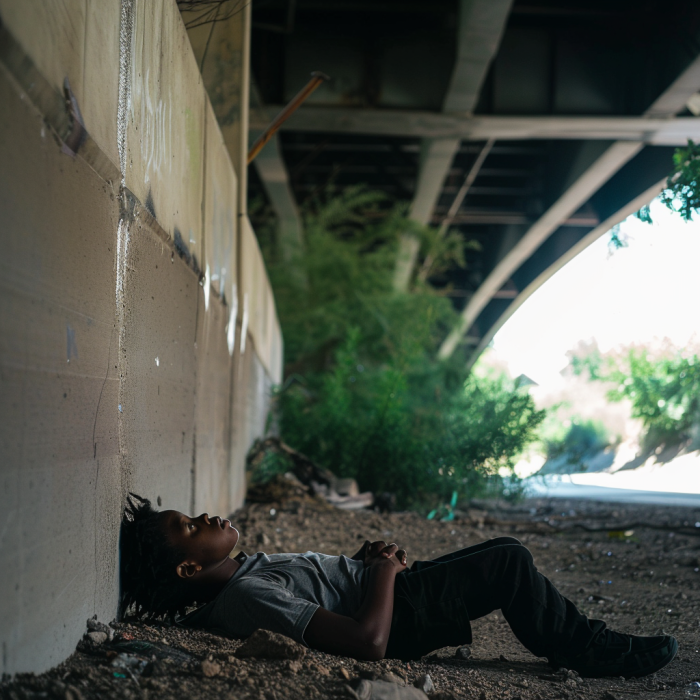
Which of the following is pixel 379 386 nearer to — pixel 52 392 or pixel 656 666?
pixel 656 666

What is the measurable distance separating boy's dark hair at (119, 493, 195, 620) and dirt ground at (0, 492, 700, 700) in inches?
3.6

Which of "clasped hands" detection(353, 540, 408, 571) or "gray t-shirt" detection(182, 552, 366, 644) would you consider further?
"clasped hands" detection(353, 540, 408, 571)

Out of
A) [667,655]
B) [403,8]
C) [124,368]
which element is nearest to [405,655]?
[667,655]

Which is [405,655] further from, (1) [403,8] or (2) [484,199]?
(2) [484,199]

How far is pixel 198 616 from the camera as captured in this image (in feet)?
7.57

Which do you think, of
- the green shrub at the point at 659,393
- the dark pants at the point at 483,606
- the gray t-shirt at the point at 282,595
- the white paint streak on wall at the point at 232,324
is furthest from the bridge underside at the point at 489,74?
the gray t-shirt at the point at 282,595

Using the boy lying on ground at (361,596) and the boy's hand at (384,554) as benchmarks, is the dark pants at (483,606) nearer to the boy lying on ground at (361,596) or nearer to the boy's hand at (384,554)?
the boy lying on ground at (361,596)

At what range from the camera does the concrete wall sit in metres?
1.43

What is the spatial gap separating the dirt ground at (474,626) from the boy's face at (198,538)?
218 mm

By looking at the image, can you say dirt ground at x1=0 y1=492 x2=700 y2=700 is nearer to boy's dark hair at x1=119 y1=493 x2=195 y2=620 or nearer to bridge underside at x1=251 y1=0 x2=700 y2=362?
boy's dark hair at x1=119 y1=493 x2=195 y2=620

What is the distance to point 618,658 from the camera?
7.81ft

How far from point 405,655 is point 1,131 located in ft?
6.30

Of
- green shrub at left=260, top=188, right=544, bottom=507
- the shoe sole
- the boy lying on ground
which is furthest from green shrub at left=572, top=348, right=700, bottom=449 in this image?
the boy lying on ground

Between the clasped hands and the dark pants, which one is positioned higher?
the clasped hands
